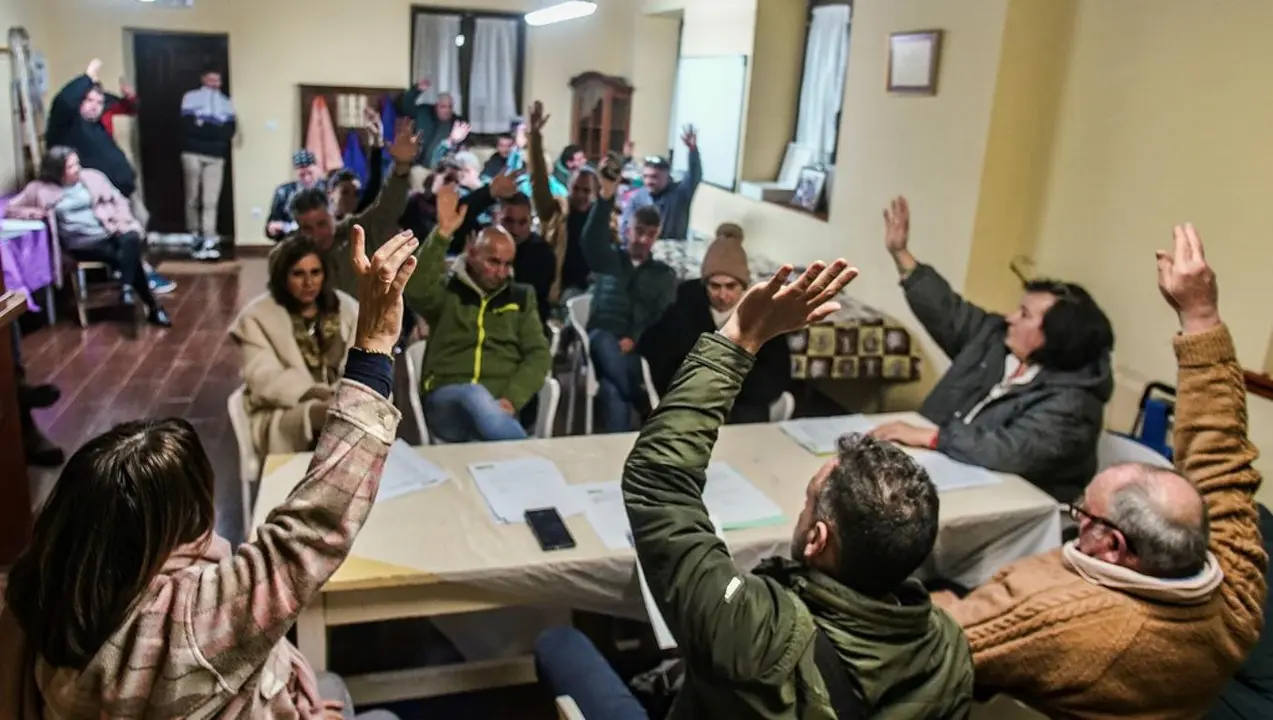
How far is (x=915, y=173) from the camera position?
4.05 m

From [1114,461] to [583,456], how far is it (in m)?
1.41

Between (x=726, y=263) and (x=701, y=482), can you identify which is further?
Result: (x=726, y=263)

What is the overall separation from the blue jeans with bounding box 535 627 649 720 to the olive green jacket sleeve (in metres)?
0.46

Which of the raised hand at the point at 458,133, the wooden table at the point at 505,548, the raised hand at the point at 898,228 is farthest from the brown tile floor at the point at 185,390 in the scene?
the raised hand at the point at 458,133

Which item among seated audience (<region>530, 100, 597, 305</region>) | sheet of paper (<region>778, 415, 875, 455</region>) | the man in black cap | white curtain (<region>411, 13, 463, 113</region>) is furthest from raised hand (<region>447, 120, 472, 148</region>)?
sheet of paper (<region>778, 415, 875, 455</region>)

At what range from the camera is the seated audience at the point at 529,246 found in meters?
3.69

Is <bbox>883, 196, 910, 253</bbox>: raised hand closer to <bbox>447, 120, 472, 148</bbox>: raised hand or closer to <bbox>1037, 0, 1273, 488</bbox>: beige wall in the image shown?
<bbox>1037, 0, 1273, 488</bbox>: beige wall

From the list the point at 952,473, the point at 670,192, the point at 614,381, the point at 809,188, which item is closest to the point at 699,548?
the point at 952,473

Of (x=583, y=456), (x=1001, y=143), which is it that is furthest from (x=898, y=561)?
(x=1001, y=143)

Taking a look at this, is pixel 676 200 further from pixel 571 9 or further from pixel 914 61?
pixel 914 61

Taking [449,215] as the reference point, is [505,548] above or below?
below

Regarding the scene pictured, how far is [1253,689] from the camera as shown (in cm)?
176

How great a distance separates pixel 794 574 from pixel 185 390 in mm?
4096

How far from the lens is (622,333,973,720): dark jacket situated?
1144 millimetres
